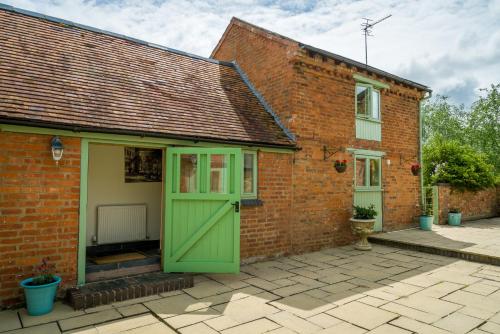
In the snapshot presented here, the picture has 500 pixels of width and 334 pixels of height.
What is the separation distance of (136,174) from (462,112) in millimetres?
33739

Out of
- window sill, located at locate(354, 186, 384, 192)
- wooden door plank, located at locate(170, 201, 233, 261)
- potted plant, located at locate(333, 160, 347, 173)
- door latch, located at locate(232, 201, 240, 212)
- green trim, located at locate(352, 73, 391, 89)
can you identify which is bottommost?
wooden door plank, located at locate(170, 201, 233, 261)

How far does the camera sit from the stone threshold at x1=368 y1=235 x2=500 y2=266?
6.87 metres

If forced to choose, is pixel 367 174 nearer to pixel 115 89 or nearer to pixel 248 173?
pixel 248 173

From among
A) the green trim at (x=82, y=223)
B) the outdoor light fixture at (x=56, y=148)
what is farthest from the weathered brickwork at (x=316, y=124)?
the outdoor light fixture at (x=56, y=148)

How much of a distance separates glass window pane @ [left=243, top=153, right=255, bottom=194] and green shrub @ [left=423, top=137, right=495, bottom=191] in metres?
8.85

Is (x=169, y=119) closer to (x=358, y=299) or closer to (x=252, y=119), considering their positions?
(x=252, y=119)

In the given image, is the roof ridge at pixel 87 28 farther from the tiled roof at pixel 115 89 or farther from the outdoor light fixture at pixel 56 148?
the outdoor light fixture at pixel 56 148

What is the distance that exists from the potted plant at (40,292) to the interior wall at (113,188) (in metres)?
2.76

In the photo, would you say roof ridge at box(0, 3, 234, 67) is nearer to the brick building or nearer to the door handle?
the brick building

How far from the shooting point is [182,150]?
5.77m

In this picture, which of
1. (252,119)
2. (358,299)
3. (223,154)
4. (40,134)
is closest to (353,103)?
(252,119)

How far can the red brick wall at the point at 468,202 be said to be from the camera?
11867 mm

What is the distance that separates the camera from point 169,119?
20.0 feet

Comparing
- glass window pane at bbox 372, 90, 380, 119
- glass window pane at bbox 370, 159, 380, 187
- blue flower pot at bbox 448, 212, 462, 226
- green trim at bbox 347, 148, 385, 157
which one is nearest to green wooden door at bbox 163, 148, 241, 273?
green trim at bbox 347, 148, 385, 157
